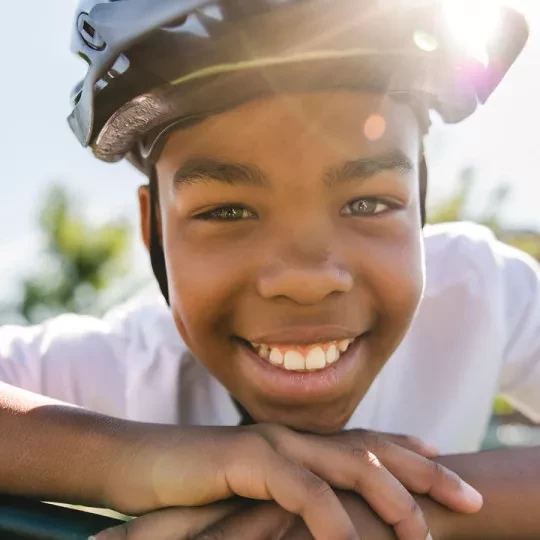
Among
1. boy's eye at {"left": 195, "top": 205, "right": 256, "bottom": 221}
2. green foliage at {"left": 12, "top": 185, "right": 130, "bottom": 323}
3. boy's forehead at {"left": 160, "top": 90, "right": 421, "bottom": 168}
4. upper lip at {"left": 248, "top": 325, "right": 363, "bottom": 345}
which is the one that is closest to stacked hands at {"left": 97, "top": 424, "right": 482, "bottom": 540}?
upper lip at {"left": 248, "top": 325, "right": 363, "bottom": 345}

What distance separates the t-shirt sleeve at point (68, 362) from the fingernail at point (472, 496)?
1.34 meters

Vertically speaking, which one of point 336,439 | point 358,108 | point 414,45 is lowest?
point 336,439

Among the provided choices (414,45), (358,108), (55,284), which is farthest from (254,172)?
(55,284)

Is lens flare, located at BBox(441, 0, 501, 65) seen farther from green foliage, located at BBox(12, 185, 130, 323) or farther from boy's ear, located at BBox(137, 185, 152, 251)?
green foliage, located at BBox(12, 185, 130, 323)

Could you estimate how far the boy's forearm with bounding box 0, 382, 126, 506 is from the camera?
4.06 ft

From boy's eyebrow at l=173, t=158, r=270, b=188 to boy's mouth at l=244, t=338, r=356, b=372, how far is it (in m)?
0.36

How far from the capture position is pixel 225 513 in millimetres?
1164

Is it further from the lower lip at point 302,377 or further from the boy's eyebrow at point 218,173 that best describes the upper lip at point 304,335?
the boy's eyebrow at point 218,173

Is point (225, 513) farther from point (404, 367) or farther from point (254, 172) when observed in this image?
point (404, 367)

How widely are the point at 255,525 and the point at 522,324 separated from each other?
65.3 inches

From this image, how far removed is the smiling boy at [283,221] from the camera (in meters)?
1.23

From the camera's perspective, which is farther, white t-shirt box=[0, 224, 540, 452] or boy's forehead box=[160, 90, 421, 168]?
Result: white t-shirt box=[0, 224, 540, 452]

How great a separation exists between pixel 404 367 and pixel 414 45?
118 cm

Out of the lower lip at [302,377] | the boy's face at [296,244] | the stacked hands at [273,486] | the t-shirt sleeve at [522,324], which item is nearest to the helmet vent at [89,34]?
the boy's face at [296,244]
